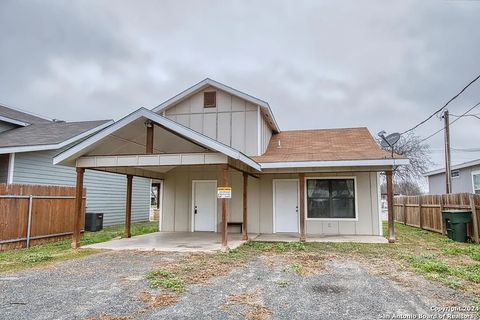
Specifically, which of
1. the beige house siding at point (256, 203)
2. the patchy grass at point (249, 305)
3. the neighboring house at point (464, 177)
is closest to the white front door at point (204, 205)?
the beige house siding at point (256, 203)

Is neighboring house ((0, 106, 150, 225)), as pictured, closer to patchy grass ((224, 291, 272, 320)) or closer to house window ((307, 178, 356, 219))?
house window ((307, 178, 356, 219))

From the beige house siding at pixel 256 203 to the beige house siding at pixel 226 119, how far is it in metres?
1.11

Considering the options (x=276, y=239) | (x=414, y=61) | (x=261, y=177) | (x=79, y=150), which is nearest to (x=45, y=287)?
(x=79, y=150)

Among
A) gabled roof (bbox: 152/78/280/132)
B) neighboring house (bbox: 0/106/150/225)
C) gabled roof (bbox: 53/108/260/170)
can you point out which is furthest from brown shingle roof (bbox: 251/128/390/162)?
neighboring house (bbox: 0/106/150/225)

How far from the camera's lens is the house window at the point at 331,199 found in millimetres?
11617

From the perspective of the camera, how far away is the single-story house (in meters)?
10.1

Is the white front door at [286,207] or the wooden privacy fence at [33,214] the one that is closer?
the wooden privacy fence at [33,214]

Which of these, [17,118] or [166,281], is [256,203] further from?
[17,118]

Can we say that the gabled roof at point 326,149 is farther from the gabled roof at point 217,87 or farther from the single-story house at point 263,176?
the gabled roof at point 217,87

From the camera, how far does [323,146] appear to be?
40.3 ft

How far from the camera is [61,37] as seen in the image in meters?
14.7

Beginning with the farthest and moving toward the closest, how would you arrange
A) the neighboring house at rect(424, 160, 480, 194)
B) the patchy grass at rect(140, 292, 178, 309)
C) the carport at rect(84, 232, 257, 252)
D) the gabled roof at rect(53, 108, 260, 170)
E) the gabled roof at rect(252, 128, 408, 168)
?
the neighboring house at rect(424, 160, 480, 194) < the gabled roof at rect(252, 128, 408, 168) < the carport at rect(84, 232, 257, 252) < the gabled roof at rect(53, 108, 260, 170) < the patchy grass at rect(140, 292, 178, 309)

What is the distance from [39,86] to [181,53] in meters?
11.5

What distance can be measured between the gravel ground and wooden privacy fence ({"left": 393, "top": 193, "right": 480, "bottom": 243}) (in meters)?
5.77
